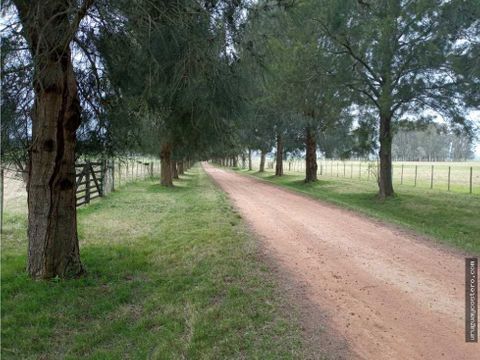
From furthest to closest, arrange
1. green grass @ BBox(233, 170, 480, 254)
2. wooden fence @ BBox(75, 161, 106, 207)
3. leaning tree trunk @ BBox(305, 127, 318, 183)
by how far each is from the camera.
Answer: leaning tree trunk @ BBox(305, 127, 318, 183)
wooden fence @ BBox(75, 161, 106, 207)
green grass @ BBox(233, 170, 480, 254)

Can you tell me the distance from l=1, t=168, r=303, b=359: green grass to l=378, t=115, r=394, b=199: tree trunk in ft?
37.2

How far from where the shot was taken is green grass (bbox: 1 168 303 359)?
12.2 ft

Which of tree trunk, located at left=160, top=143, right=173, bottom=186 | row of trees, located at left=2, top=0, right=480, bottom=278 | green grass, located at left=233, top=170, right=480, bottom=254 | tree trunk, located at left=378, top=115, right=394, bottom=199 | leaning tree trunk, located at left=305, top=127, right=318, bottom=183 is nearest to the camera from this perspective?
row of trees, located at left=2, top=0, right=480, bottom=278

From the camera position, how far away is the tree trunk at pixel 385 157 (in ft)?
57.5

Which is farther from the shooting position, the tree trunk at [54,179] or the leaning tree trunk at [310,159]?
the leaning tree trunk at [310,159]

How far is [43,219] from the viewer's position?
541cm

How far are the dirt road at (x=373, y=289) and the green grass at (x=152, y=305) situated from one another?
429mm

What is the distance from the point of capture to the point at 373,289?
17.4 feet

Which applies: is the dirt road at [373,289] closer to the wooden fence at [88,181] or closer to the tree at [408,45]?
the wooden fence at [88,181]

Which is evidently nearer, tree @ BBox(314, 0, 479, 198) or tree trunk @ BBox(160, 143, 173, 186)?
tree @ BBox(314, 0, 479, 198)

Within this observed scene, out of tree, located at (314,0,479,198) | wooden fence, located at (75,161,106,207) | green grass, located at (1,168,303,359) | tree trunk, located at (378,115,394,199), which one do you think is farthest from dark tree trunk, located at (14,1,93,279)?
tree trunk, located at (378,115,394,199)

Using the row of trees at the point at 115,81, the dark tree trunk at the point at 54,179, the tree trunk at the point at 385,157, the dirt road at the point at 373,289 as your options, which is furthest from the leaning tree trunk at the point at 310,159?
the dark tree trunk at the point at 54,179

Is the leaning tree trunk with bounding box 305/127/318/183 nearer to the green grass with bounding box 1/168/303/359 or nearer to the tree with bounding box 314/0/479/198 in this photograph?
the tree with bounding box 314/0/479/198

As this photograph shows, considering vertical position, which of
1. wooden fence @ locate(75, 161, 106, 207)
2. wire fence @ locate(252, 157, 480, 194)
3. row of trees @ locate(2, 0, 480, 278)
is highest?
row of trees @ locate(2, 0, 480, 278)
